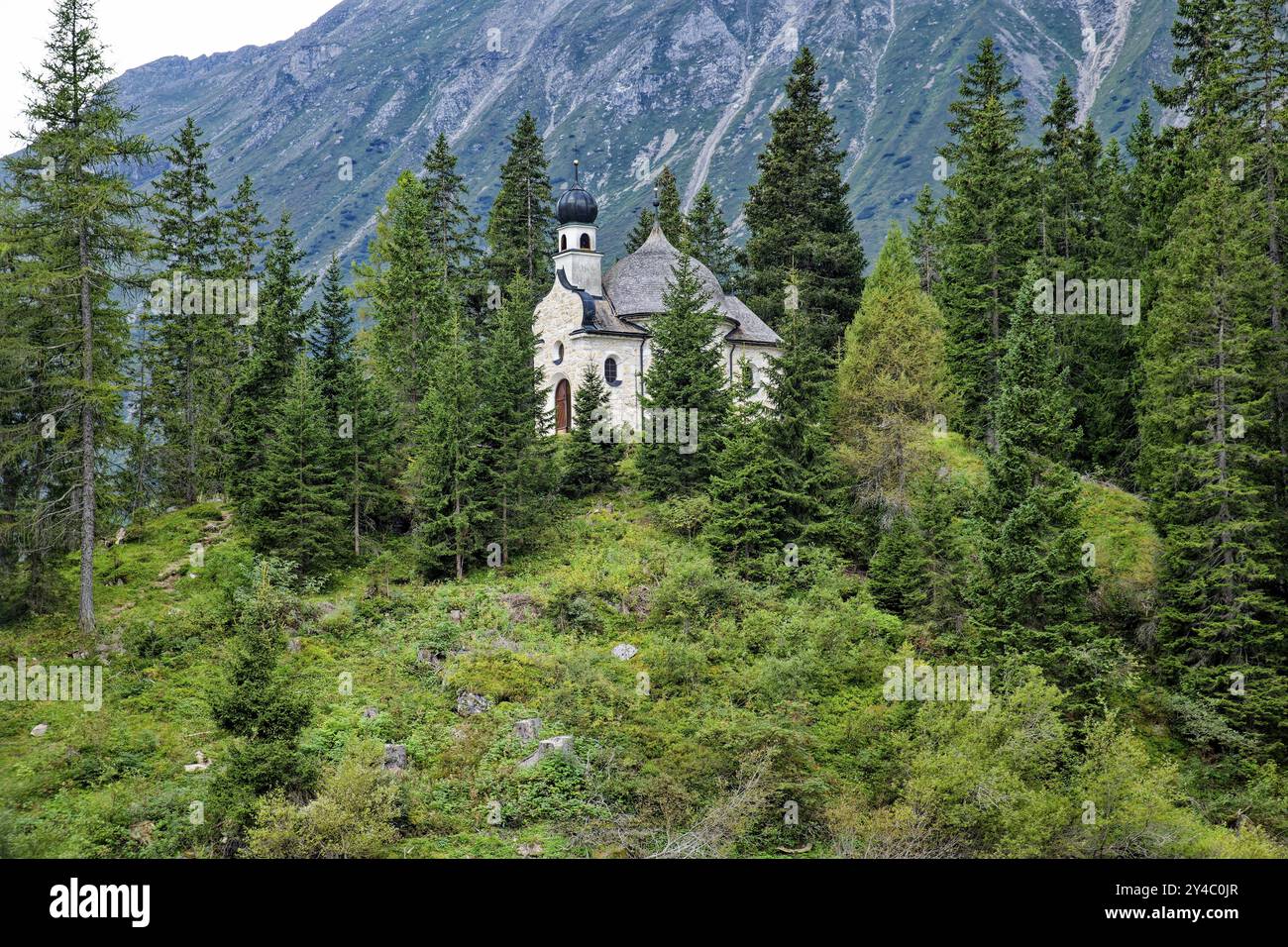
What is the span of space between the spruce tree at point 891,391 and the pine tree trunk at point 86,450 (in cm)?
2434

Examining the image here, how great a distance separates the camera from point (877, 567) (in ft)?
108

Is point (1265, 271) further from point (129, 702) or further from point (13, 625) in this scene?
point (13, 625)

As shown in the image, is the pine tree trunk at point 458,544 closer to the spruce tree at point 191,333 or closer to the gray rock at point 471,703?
the gray rock at point 471,703

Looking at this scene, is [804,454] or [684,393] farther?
[684,393]

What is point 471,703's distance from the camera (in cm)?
2617

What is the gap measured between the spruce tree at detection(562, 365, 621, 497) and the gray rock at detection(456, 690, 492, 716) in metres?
15.3

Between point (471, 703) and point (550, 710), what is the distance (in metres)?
2.27

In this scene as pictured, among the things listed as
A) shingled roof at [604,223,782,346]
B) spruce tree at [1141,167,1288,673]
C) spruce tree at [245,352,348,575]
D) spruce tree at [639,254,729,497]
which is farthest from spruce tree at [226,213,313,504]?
spruce tree at [1141,167,1288,673]

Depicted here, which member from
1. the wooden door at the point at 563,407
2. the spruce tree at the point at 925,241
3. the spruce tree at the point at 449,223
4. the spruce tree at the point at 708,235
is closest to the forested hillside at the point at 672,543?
the spruce tree at the point at 449,223

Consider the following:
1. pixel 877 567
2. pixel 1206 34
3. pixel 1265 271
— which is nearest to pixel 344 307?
pixel 877 567

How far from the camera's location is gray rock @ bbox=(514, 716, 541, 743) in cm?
2472

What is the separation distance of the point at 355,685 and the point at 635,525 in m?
13.4

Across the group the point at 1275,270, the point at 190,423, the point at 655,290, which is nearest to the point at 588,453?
the point at 655,290

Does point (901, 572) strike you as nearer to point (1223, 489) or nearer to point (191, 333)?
point (1223, 489)
